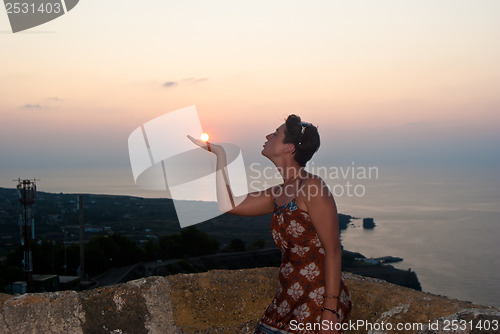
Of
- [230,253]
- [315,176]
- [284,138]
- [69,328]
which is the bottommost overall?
[230,253]

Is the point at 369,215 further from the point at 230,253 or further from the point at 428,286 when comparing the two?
the point at 230,253

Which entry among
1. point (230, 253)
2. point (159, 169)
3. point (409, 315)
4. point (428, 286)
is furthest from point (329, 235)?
point (428, 286)

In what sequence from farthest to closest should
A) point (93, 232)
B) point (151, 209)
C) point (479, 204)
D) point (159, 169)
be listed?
point (479, 204)
point (151, 209)
point (93, 232)
point (159, 169)

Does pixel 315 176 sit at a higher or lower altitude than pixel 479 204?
higher

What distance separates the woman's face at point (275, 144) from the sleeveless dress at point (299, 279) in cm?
31

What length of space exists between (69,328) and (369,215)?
359 feet

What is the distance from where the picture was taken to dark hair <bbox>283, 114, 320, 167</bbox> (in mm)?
2709

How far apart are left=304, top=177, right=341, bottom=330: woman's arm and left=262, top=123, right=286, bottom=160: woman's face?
39cm

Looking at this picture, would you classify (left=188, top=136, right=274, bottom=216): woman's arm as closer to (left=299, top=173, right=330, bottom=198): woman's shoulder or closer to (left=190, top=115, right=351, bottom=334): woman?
(left=190, top=115, right=351, bottom=334): woman

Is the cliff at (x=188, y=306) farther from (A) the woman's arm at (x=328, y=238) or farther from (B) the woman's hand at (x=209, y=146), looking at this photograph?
(B) the woman's hand at (x=209, y=146)

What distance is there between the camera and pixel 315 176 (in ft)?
8.63

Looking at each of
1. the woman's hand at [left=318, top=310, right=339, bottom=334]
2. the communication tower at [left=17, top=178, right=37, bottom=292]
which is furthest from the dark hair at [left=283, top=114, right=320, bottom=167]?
the communication tower at [left=17, top=178, right=37, bottom=292]

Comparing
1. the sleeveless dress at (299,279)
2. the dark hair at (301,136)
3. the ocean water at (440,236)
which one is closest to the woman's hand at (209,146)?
the dark hair at (301,136)

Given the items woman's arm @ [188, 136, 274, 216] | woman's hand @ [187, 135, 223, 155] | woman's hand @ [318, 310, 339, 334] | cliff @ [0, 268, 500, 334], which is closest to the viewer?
woman's hand @ [318, 310, 339, 334]
